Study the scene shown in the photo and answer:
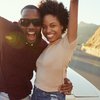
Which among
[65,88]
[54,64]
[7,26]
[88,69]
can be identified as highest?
[7,26]

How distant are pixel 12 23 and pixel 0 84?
1.88 ft

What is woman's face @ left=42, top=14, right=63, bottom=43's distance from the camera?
10.3 feet

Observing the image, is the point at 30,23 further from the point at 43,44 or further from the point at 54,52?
the point at 54,52

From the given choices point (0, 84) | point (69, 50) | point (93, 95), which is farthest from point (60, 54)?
point (93, 95)

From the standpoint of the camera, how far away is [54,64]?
9.96 feet

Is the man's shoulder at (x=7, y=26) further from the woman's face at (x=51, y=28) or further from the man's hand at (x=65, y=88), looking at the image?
the man's hand at (x=65, y=88)

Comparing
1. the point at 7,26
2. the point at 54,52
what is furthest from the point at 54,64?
the point at 7,26

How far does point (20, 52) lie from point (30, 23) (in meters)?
0.27

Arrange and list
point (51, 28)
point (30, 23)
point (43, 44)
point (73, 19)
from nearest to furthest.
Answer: point (73, 19)
point (51, 28)
point (30, 23)
point (43, 44)

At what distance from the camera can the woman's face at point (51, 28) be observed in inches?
124

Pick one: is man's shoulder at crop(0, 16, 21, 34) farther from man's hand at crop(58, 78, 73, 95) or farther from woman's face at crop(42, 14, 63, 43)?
man's hand at crop(58, 78, 73, 95)

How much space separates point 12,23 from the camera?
11.0 ft

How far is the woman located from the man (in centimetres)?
9

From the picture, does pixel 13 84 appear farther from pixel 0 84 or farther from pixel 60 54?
pixel 60 54
